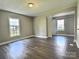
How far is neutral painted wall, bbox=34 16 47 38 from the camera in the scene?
7668 mm

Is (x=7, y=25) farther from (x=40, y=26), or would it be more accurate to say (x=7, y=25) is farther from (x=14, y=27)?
(x=40, y=26)

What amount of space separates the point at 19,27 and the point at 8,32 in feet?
4.21

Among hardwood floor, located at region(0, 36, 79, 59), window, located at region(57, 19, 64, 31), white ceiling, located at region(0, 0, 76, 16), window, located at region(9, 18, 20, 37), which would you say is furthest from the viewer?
window, located at region(57, 19, 64, 31)

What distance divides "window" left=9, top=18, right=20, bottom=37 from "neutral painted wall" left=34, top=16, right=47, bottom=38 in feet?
6.62

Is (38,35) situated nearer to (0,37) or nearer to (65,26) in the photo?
(65,26)

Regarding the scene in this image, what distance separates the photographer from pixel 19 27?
23.2 feet

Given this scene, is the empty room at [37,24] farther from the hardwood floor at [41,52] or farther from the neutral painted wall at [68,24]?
the hardwood floor at [41,52]

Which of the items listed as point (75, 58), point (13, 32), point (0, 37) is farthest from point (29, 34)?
point (75, 58)

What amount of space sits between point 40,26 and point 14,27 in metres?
2.50

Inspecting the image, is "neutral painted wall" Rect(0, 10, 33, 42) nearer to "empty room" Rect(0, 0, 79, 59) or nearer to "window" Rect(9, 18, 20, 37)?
"empty room" Rect(0, 0, 79, 59)

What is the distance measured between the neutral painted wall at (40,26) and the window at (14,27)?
2.02 m

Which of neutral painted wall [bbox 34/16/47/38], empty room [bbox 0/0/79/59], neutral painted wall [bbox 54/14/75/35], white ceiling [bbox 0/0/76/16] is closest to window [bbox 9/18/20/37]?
empty room [bbox 0/0/79/59]

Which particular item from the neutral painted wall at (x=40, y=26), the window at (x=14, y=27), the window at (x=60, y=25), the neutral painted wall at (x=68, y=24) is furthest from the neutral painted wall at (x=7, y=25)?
the neutral painted wall at (x=68, y=24)

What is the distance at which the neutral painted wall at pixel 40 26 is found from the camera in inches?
302
